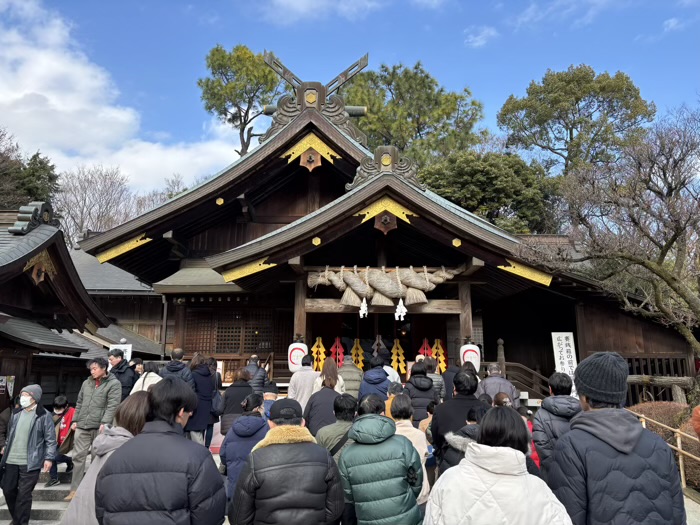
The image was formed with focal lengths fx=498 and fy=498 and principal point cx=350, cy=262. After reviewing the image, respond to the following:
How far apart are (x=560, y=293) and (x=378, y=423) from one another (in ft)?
35.1

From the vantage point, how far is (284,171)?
1367 cm

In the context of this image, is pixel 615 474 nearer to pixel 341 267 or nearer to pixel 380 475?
pixel 380 475

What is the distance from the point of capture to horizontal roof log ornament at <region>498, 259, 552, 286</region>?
983 centimetres

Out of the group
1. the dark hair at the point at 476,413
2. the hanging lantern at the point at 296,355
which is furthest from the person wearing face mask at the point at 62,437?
the dark hair at the point at 476,413

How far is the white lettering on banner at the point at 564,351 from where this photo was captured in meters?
12.0

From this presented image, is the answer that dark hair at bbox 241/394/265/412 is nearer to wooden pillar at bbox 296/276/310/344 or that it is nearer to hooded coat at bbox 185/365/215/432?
hooded coat at bbox 185/365/215/432

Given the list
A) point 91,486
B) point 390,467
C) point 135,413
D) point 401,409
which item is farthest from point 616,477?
point 91,486

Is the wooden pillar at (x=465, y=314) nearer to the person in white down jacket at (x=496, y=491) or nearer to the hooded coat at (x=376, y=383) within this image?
the hooded coat at (x=376, y=383)

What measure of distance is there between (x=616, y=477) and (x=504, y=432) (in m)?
0.55

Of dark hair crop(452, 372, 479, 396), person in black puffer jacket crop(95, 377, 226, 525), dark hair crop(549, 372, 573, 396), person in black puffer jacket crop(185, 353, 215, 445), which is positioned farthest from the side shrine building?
person in black puffer jacket crop(95, 377, 226, 525)

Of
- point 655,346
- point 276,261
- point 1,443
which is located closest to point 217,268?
point 276,261

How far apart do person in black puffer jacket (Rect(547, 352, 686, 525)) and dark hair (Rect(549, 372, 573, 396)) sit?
6.10 feet

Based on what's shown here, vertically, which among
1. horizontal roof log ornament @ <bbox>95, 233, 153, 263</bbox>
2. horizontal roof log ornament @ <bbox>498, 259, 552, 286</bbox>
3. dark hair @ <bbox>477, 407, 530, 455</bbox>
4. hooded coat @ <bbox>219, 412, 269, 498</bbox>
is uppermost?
horizontal roof log ornament @ <bbox>95, 233, 153, 263</bbox>

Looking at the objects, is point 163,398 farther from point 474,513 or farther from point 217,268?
point 217,268
